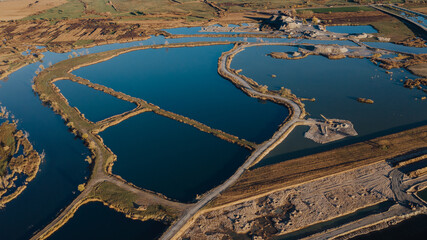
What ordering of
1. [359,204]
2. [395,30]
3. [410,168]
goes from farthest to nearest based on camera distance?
[395,30] → [410,168] → [359,204]

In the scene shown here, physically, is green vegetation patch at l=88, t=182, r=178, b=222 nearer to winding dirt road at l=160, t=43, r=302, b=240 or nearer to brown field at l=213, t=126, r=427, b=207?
winding dirt road at l=160, t=43, r=302, b=240

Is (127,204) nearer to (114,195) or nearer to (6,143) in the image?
(114,195)

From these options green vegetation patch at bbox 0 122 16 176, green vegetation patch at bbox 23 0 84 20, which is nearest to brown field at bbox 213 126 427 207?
green vegetation patch at bbox 0 122 16 176

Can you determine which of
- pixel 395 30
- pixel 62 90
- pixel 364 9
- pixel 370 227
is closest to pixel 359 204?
pixel 370 227

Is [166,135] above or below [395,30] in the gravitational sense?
below

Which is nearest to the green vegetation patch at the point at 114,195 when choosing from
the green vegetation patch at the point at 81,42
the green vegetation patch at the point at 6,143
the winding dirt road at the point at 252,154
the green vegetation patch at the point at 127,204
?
the green vegetation patch at the point at 127,204

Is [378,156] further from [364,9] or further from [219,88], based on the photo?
[364,9]

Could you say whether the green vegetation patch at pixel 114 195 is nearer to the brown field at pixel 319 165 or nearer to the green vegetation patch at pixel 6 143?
the brown field at pixel 319 165

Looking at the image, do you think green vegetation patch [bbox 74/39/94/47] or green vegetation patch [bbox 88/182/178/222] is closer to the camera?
green vegetation patch [bbox 88/182/178/222]
